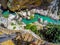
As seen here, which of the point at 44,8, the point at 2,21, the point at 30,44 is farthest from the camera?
the point at 44,8

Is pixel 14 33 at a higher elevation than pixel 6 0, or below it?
below

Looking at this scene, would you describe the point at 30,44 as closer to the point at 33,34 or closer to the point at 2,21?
the point at 33,34

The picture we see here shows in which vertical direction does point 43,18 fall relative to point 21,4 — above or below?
below

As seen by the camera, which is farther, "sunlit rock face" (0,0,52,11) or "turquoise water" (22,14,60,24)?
"sunlit rock face" (0,0,52,11)

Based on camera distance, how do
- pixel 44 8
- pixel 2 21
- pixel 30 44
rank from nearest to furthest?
pixel 30 44 < pixel 2 21 < pixel 44 8

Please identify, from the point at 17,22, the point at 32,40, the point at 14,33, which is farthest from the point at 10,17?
the point at 32,40

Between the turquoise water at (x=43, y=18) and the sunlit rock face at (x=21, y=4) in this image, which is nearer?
the turquoise water at (x=43, y=18)

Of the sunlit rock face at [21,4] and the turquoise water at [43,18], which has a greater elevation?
the sunlit rock face at [21,4]

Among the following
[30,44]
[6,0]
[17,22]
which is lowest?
[30,44]
